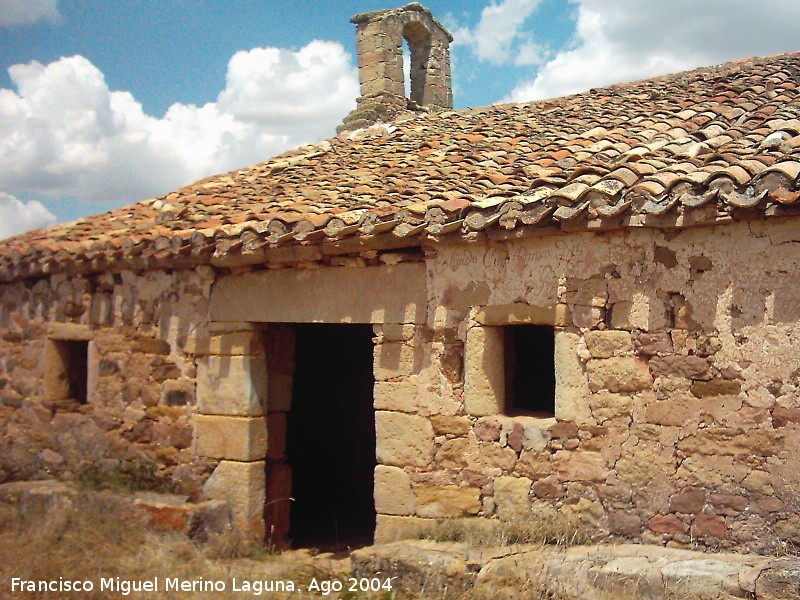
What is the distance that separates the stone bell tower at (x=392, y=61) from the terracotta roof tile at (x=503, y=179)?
92cm

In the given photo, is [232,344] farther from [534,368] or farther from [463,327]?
[534,368]

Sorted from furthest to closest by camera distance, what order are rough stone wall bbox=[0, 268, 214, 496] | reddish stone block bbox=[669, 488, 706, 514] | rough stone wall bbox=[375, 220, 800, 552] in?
rough stone wall bbox=[0, 268, 214, 496]
reddish stone block bbox=[669, 488, 706, 514]
rough stone wall bbox=[375, 220, 800, 552]

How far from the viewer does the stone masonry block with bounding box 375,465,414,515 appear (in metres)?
5.40

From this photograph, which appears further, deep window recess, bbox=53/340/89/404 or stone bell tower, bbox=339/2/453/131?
stone bell tower, bbox=339/2/453/131

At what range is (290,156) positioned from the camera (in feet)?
30.3

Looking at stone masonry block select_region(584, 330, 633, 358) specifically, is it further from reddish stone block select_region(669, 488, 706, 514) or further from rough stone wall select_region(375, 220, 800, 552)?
reddish stone block select_region(669, 488, 706, 514)

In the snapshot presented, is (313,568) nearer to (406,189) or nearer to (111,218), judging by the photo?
(406,189)

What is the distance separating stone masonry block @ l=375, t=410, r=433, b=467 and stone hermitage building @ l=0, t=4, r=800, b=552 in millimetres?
17

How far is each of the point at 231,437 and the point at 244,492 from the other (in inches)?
Answer: 19.0

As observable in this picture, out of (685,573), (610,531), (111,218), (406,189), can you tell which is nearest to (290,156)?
(111,218)

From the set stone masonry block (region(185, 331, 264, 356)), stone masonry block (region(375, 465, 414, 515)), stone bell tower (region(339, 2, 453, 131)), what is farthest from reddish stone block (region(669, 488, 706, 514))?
stone bell tower (region(339, 2, 453, 131))

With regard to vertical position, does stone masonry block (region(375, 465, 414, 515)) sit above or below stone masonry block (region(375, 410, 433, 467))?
below

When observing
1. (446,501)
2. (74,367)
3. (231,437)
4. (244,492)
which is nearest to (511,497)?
(446,501)

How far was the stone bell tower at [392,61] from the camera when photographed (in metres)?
10.6
